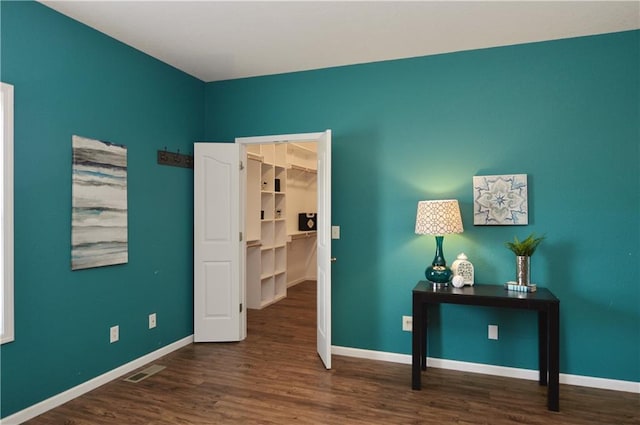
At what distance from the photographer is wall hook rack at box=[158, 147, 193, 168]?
3750mm

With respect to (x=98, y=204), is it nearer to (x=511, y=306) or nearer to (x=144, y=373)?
(x=144, y=373)

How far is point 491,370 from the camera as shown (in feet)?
11.1

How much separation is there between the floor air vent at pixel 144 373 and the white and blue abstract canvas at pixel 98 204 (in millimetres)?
939

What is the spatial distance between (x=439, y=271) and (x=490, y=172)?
0.95 metres

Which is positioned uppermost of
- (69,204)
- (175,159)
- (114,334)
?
(175,159)

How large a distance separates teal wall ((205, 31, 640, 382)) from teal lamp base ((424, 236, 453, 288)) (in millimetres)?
233

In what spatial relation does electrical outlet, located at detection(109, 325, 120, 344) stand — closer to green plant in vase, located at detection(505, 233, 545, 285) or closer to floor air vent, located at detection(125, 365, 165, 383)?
floor air vent, located at detection(125, 365, 165, 383)

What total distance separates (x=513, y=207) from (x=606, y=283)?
2.90 feet

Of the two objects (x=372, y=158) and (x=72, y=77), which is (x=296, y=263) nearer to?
(x=372, y=158)

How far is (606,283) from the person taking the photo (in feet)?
10.2

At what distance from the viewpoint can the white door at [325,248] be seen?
11.3ft

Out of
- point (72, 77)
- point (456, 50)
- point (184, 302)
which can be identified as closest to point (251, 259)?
point (184, 302)

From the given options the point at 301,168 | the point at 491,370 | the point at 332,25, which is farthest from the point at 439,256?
the point at 301,168

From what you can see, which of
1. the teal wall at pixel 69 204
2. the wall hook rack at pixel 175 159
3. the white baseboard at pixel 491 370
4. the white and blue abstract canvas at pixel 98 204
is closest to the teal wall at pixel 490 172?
the white baseboard at pixel 491 370
